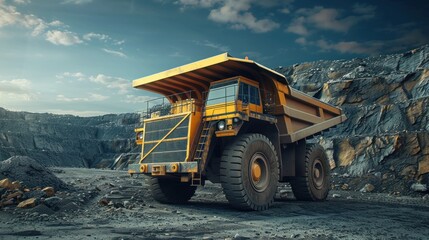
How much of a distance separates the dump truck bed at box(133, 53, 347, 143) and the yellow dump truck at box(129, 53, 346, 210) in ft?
0.09

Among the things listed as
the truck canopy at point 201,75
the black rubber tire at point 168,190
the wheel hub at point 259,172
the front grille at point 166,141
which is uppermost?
the truck canopy at point 201,75

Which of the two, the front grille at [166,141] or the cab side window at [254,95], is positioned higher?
the cab side window at [254,95]

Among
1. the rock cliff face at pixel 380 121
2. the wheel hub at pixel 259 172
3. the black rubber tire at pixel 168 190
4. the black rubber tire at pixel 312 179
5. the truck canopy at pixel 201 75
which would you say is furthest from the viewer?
the rock cliff face at pixel 380 121

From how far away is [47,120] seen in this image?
61.8m

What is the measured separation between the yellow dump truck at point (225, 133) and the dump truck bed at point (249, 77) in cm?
3

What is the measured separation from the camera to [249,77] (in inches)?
397

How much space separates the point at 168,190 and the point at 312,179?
489cm

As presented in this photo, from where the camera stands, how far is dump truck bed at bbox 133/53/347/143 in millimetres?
9305

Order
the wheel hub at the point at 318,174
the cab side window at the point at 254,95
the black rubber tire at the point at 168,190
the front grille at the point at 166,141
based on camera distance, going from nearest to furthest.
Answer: the front grille at the point at 166,141 → the cab side window at the point at 254,95 → the black rubber tire at the point at 168,190 → the wheel hub at the point at 318,174

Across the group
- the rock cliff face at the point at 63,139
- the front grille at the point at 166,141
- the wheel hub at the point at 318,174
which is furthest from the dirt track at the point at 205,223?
the rock cliff face at the point at 63,139

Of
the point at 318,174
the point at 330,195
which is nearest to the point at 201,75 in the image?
the point at 318,174

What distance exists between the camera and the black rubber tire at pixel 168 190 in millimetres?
10242

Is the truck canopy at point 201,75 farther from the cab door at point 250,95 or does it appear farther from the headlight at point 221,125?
the headlight at point 221,125

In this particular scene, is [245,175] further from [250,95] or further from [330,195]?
[330,195]
